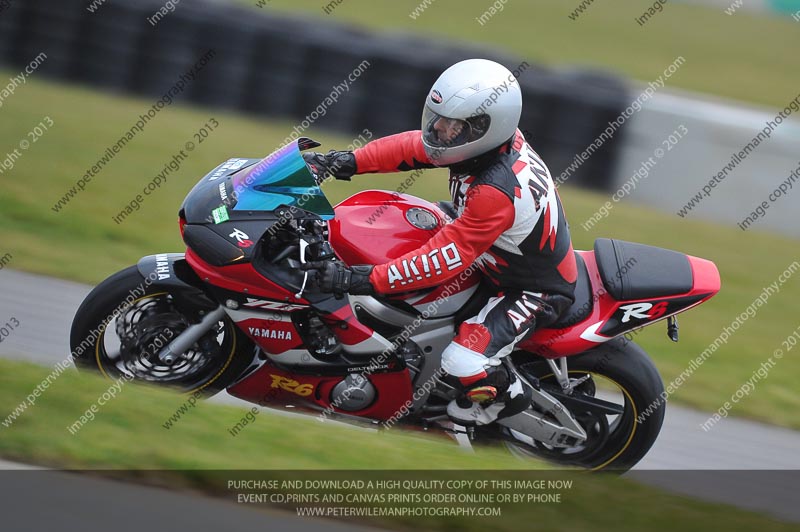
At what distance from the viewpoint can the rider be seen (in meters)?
4.35

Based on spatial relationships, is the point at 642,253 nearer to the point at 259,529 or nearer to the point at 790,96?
the point at 259,529

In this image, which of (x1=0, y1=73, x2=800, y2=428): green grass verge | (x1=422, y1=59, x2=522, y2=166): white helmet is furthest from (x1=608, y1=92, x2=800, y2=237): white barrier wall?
(x1=422, y1=59, x2=522, y2=166): white helmet

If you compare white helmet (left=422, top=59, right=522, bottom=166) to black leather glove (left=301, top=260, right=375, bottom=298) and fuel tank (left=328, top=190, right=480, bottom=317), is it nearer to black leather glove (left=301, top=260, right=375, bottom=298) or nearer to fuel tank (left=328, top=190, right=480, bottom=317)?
fuel tank (left=328, top=190, right=480, bottom=317)

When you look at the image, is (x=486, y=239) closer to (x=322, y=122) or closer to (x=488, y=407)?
(x=488, y=407)

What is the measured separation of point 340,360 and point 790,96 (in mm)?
13204

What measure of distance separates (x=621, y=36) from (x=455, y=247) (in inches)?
586

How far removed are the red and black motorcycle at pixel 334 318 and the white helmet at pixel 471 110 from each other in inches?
21.1

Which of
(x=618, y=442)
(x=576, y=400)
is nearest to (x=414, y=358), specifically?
(x=576, y=400)

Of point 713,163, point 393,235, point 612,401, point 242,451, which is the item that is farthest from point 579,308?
point 713,163

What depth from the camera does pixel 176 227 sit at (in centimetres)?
789

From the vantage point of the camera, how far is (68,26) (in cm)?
1082

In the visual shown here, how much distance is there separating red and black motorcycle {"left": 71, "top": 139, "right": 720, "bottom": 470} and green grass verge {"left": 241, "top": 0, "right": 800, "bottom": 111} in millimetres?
10452

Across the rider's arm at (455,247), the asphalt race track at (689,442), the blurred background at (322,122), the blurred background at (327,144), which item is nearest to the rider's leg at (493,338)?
the rider's arm at (455,247)

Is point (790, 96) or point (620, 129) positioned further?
point (790, 96)
